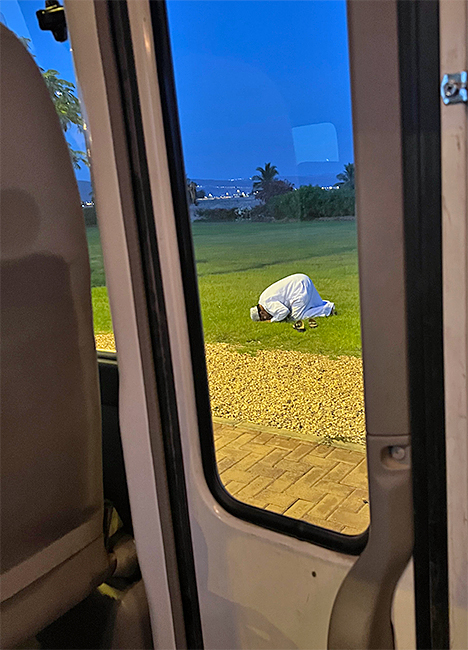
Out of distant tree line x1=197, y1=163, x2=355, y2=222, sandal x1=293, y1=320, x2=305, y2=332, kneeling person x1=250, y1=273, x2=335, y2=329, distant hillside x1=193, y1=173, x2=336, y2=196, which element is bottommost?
sandal x1=293, y1=320, x2=305, y2=332

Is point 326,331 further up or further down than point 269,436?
further up

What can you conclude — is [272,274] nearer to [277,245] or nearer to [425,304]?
[277,245]

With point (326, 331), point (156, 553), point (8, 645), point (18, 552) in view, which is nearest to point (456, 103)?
point (326, 331)

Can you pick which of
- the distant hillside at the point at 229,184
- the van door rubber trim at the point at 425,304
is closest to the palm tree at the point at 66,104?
the distant hillside at the point at 229,184

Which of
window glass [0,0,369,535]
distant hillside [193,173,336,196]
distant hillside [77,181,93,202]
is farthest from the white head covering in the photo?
distant hillside [77,181,93,202]

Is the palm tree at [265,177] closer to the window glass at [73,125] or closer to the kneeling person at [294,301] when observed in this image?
the kneeling person at [294,301]

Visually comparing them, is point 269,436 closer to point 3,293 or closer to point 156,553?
point 156,553

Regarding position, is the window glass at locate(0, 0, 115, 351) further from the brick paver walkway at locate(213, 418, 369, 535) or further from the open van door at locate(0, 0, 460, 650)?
the brick paver walkway at locate(213, 418, 369, 535)
